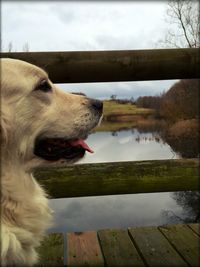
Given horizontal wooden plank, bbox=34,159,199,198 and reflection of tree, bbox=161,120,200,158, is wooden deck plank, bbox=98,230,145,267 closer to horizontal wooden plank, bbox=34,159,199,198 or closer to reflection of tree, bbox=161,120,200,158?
horizontal wooden plank, bbox=34,159,199,198

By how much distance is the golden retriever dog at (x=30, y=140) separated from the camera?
1933mm

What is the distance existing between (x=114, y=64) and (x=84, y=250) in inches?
50.7

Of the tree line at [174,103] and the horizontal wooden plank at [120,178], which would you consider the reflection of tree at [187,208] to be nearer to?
the tree line at [174,103]

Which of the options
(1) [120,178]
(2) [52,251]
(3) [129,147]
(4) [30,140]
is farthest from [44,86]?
(3) [129,147]

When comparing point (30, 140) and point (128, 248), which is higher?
point (30, 140)

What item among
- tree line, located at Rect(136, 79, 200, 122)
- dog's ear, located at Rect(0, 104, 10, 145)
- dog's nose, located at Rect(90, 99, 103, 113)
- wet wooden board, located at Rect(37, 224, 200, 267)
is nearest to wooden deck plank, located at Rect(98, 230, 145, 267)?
wet wooden board, located at Rect(37, 224, 200, 267)

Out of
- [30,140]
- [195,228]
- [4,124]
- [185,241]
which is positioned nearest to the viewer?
[4,124]

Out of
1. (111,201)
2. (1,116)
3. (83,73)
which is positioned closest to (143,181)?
(83,73)

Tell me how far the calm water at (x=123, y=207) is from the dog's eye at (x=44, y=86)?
1755 mm

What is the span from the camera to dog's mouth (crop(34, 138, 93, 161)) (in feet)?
6.97

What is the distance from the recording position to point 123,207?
456 centimetres

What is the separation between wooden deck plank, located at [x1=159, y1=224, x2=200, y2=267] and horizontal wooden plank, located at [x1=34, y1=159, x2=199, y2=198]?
0.47 meters

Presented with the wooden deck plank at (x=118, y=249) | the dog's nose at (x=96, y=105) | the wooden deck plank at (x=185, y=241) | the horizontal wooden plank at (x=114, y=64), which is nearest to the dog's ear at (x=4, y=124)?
the horizontal wooden plank at (x=114, y=64)

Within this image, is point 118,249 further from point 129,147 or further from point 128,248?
point 129,147
